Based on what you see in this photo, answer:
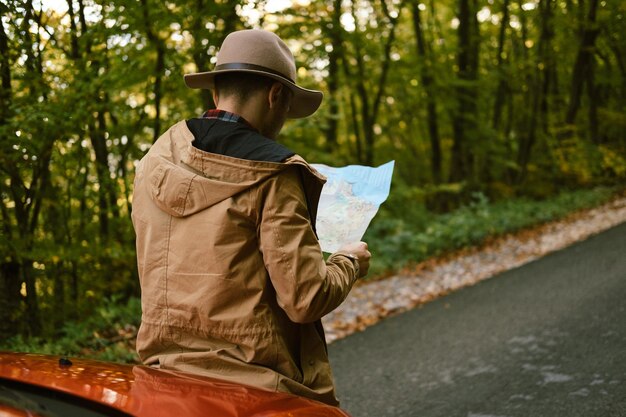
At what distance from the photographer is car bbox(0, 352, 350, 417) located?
1.61m

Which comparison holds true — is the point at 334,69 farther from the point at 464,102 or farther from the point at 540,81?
the point at 540,81

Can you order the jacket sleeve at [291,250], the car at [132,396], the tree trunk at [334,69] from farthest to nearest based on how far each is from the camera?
1. the tree trunk at [334,69]
2. the jacket sleeve at [291,250]
3. the car at [132,396]

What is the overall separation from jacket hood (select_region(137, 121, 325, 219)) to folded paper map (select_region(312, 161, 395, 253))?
399 millimetres

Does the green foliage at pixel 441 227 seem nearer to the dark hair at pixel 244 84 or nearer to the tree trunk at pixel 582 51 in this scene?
the tree trunk at pixel 582 51

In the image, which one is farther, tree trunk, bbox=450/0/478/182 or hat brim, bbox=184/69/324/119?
tree trunk, bbox=450/0/478/182

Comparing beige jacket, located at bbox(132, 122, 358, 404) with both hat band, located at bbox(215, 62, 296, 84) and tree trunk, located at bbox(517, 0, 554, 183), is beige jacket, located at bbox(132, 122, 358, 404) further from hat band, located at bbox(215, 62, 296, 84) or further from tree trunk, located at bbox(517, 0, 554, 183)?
tree trunk, located at bbox(517, 0, 554, 183)

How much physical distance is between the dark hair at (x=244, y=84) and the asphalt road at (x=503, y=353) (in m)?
3.28

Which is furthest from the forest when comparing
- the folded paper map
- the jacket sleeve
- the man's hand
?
Result: the jacket sleeve

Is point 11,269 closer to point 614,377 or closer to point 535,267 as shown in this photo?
point 614,377

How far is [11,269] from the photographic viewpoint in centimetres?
632

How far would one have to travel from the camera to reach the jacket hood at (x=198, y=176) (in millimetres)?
1833

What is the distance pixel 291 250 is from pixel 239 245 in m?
0.17

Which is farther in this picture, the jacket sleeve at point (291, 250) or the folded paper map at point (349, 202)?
the folded paper map at point (349, 202)

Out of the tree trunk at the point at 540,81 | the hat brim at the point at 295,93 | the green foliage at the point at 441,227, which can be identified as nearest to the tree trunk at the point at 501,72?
the tree trunk at the point at 540,81
